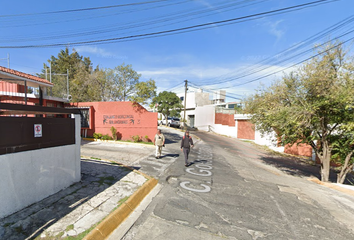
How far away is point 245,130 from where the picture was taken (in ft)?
76.0

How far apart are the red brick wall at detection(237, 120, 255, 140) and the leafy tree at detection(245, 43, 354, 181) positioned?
13.1m

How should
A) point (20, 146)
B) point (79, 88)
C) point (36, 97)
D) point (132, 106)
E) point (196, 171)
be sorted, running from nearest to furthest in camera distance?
point (20, 146) < point (196, 171) < point (36, 97) < point (132, 106) < point (79, 88)

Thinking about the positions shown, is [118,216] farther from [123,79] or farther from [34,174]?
[123,79]

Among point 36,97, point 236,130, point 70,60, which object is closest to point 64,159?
point 36,97

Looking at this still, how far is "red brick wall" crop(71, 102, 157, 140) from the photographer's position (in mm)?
13273

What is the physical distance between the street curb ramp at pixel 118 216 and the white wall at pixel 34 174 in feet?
6.01

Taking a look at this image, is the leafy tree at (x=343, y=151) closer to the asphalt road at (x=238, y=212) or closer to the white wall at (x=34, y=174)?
the asphalt road at (x=238, y=212)

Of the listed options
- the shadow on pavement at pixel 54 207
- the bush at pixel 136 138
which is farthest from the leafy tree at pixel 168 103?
the shadow on pavement at pixel 54 207

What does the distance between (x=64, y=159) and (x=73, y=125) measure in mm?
958

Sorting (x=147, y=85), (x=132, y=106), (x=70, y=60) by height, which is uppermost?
(x=70, y=60)

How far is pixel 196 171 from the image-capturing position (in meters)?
7.50

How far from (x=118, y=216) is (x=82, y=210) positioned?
2.63 ft

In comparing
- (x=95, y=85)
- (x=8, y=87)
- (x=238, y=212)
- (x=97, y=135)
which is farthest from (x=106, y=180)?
(x=95, y=85)

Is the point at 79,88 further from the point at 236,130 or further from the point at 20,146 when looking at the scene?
the point at 236,130
